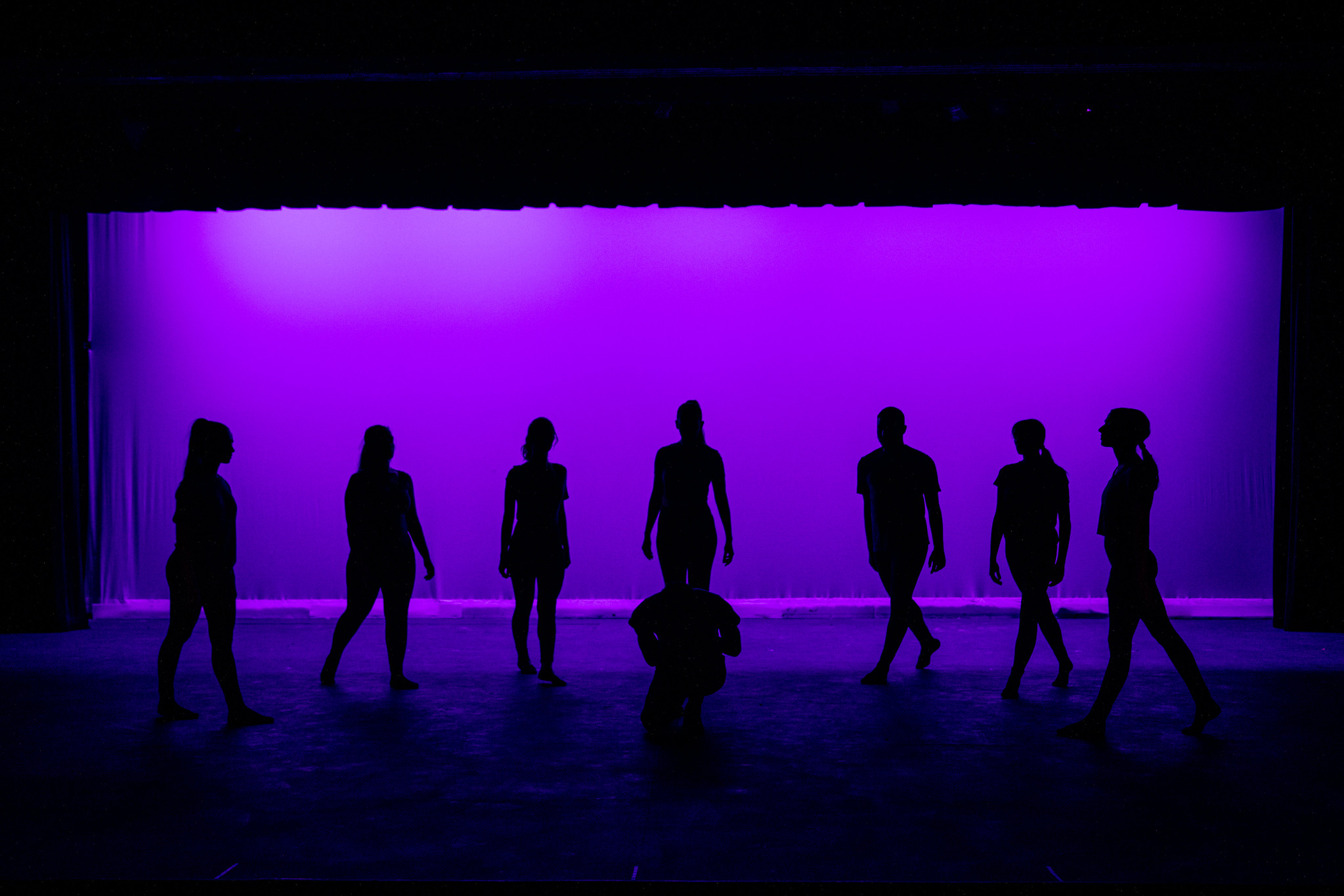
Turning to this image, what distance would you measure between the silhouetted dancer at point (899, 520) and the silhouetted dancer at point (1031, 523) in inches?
14.9

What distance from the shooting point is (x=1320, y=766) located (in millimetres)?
3406

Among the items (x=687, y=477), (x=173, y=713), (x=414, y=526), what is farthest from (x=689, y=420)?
(x=173, y=713)

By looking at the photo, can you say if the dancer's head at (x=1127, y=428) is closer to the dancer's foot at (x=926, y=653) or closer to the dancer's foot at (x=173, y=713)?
the dancer's foot at (x=926, y=653)

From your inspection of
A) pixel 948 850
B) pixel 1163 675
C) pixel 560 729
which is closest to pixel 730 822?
pixel 948 850

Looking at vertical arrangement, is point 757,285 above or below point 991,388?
above

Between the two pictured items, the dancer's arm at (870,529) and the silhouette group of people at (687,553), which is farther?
the dancer's arm at (870,529)

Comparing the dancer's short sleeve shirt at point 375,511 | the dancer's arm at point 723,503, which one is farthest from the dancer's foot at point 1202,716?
the dancer's short sleeve shirt at point 375,511

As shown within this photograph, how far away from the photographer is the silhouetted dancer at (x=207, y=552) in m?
3.85

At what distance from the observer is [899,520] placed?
4945mm

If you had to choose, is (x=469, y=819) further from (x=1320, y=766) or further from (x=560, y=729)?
(x=1320, y=766)

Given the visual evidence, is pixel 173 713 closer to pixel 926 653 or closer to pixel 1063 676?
pixel 926 653

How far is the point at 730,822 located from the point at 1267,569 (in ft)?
23.3

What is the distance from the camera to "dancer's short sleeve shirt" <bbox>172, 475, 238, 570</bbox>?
3848 millimetres

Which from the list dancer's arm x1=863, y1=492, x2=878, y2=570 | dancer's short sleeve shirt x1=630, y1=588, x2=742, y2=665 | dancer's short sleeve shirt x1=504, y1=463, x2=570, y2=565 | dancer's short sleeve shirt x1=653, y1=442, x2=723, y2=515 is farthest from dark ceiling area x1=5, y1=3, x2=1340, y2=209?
dancer's short sleeve shirt x1=630, y1=588, x2=742, y2=665
